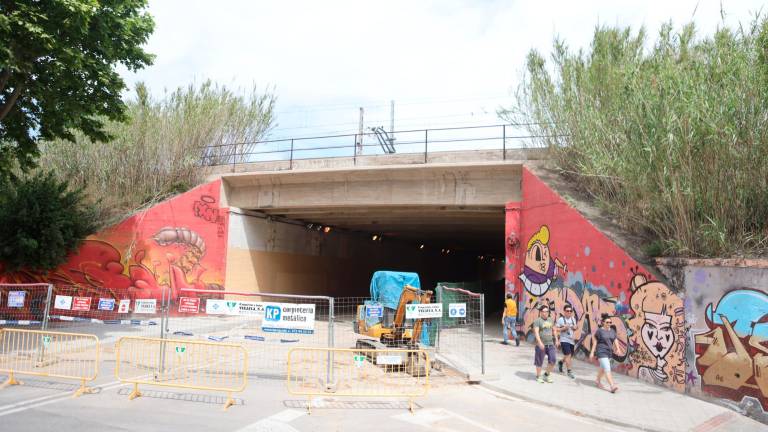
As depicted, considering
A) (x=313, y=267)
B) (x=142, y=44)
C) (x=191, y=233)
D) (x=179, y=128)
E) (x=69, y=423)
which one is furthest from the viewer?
(x=313, y=267)

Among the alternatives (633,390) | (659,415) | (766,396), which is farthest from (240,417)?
(766,396)

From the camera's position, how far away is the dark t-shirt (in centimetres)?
978

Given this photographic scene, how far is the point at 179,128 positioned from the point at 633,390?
20.9 meters

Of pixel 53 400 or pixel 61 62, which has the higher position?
pixel 61 62

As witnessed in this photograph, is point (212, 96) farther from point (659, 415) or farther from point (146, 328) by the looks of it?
point (659, 415)

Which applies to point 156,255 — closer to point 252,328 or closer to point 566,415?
point 252,328

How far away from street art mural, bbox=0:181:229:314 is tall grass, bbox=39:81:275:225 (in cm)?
129

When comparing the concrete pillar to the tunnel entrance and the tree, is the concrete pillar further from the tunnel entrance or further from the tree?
the tree

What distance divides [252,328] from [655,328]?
351 inches

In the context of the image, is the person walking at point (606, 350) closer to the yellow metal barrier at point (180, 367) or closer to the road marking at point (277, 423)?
the road marking at point (277, 423)

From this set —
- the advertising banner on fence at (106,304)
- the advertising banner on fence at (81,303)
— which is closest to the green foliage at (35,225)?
the advertising banner on fence at (81,303)

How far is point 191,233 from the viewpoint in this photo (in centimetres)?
2075

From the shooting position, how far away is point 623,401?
9.08 m

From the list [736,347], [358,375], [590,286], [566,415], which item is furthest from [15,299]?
[736,347]
